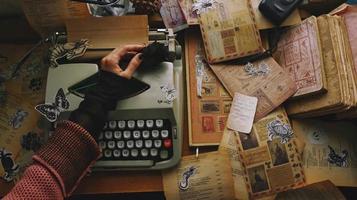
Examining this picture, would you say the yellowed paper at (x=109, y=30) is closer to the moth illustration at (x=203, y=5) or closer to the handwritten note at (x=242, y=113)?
the moth illustration at (x=203, y=5)

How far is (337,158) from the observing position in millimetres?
1222

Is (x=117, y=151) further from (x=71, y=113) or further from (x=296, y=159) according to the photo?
(x=296, y=159)

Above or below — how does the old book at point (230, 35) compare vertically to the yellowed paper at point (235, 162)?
above

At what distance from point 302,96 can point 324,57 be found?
0.37 ft

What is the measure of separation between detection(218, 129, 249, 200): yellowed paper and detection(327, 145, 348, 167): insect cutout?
240 mm

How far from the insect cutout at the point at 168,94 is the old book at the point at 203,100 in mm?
99

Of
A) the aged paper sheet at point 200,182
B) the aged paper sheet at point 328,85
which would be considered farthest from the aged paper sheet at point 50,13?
the aged paper sheet at point 328,85

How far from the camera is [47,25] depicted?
4.00 ft

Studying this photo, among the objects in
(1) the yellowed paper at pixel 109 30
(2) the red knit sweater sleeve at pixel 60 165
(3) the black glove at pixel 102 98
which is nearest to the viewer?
(2) the red knit sweater sleeve at pixel 60 165

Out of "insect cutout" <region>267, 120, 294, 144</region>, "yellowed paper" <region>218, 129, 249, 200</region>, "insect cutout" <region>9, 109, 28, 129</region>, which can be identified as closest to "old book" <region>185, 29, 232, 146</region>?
"yellowed paper" <region>218, 129, 249, 200</region>

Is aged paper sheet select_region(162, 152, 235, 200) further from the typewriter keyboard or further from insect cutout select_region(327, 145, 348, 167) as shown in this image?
insect cutout select_region(327, 145, 348, 167)

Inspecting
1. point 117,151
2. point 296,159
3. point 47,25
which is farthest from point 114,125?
point 296,159

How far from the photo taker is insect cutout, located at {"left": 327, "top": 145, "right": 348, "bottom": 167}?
1.21 meters

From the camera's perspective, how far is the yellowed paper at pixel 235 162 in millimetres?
1176
